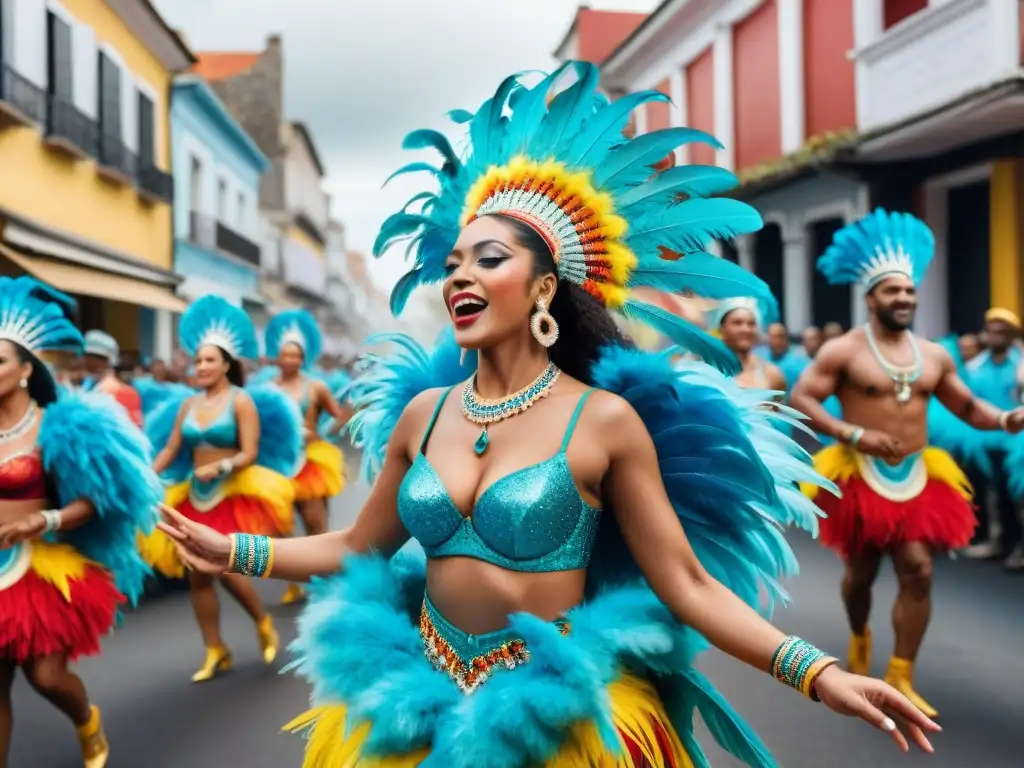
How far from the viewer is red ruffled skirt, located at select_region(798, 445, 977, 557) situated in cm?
520

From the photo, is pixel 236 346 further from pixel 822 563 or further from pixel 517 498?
pixel 822 563

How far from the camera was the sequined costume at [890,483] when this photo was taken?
17.1ft

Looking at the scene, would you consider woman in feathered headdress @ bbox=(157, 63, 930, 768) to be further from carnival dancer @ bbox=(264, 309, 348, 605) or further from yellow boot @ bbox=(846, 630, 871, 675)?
carnival dancer @ bbox=(264, 309, 348, 605)

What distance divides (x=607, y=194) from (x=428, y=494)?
2.87 feet

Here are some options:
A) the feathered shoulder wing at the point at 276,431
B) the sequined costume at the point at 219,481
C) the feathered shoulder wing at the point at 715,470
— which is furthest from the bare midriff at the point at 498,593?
the feathered shoulder wing at the point at 276,431

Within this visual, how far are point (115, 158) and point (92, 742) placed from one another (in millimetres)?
14861

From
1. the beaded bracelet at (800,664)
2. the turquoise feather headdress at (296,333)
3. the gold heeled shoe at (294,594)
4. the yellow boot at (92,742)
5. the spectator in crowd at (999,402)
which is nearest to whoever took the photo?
the beaded bracelet at (800,664)

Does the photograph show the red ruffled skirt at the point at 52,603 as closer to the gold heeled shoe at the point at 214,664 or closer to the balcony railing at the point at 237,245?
the gold heeled shoe at the point at 214,664

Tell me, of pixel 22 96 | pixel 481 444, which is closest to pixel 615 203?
pixel 481 444

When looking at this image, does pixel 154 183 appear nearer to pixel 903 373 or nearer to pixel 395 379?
pixel 903 373

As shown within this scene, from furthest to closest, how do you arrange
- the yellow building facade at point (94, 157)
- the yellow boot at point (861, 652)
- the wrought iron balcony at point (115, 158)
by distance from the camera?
1. the wrought iron balcony at point (115, 158)
2. the yellow building facade at point (94, 157)
3. the yellow boot at point (861, 652)

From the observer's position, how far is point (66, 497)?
4.46 meters

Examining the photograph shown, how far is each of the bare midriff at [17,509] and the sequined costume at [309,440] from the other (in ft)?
12.0

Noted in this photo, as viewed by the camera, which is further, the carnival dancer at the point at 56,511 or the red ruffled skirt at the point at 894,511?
the red ruffled skirt at the point at 894,511
